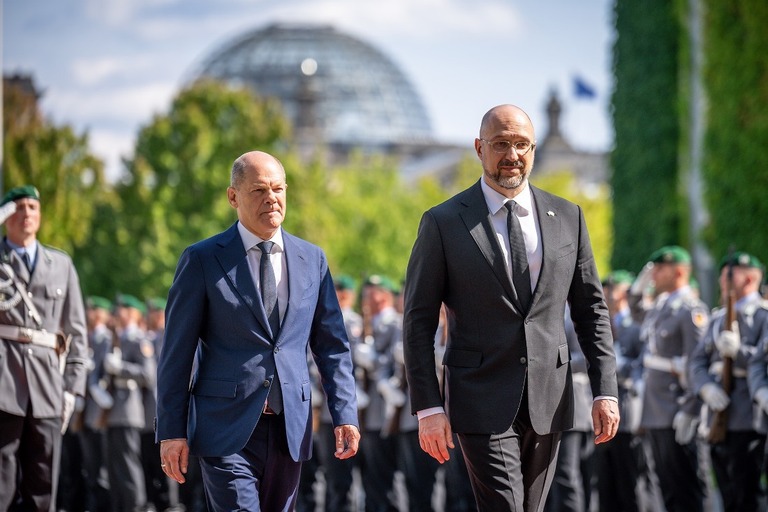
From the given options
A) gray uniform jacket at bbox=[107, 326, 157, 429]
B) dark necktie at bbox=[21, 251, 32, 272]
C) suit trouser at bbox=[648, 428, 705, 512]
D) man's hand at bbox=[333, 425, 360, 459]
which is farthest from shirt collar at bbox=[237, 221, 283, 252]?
gray uniform jacket at bbox=[107, 326, 157, 429]

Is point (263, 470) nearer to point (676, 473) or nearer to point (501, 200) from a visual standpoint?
point (501, 200)

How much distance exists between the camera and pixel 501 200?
664 centimetres

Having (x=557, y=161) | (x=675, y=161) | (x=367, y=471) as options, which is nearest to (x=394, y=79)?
(x=557, y=161)

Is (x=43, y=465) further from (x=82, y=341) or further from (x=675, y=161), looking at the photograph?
(x=675, y=161)

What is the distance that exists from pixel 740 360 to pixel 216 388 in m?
4.70

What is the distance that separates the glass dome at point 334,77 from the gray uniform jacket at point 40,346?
11171 cm

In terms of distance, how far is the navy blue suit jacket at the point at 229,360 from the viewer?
21.8 feet

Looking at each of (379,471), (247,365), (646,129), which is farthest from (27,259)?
(646,129)

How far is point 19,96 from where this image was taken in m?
40.2

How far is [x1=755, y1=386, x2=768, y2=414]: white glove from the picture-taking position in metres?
9.55

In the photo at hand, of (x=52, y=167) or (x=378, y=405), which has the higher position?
(x=52, y=167)

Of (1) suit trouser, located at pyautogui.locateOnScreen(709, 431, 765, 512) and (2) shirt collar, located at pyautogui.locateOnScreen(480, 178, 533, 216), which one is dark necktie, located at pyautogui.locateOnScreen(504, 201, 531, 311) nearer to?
(2) shirt collar, located at pyautogui.locateOnScreen(480, 178, 533, 216)

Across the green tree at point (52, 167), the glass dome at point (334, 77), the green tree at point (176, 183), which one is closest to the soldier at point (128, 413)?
the green tree at point (52, 167)

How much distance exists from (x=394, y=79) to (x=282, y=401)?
13461 centimetres
